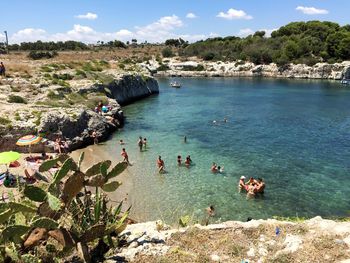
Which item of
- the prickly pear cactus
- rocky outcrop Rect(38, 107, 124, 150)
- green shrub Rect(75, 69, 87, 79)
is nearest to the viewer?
the prickly pear cactus

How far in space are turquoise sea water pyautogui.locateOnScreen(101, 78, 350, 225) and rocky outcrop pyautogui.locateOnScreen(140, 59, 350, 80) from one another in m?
46.7

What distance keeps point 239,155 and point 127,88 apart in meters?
36.1

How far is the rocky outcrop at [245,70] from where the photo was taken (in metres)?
104

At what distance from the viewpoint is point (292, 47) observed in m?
117

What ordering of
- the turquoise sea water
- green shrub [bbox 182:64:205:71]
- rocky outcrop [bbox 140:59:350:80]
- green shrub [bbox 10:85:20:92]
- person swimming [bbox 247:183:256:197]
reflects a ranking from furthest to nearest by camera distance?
green shrub [bbox 182:64:205:71] → rocky outcrop [bbox 140:59:350:80] → green shrub [bbox 10:85:20:92] → person swimming [bbox 247:183:256:197] → the turquoise sea water

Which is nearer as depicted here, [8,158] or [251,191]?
[8,158]

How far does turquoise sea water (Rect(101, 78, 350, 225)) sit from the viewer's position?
70.7 feet

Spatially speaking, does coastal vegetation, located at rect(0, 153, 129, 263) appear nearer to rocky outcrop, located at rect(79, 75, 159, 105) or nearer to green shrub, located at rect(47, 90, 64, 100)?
green shrub, located at rect(47, 90, 64, 100)

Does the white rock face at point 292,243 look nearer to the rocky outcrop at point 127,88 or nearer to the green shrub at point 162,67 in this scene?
the rocky outcrop at point 127,88

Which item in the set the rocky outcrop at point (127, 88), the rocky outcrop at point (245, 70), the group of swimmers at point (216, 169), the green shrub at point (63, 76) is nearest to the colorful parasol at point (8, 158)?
the group of swimmers at point (216, 169)

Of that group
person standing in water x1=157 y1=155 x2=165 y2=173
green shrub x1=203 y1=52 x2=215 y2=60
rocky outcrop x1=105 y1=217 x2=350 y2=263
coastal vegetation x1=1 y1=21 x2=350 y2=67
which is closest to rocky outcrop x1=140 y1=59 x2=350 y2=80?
coastal vegetation x1=1 y1=21 x2=350 y2=67

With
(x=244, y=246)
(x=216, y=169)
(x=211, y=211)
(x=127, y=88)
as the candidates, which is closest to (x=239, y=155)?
(x=216, y=169)

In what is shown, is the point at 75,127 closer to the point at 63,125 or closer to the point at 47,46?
the point at 63,125

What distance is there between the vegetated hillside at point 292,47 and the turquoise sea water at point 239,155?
185 ft
